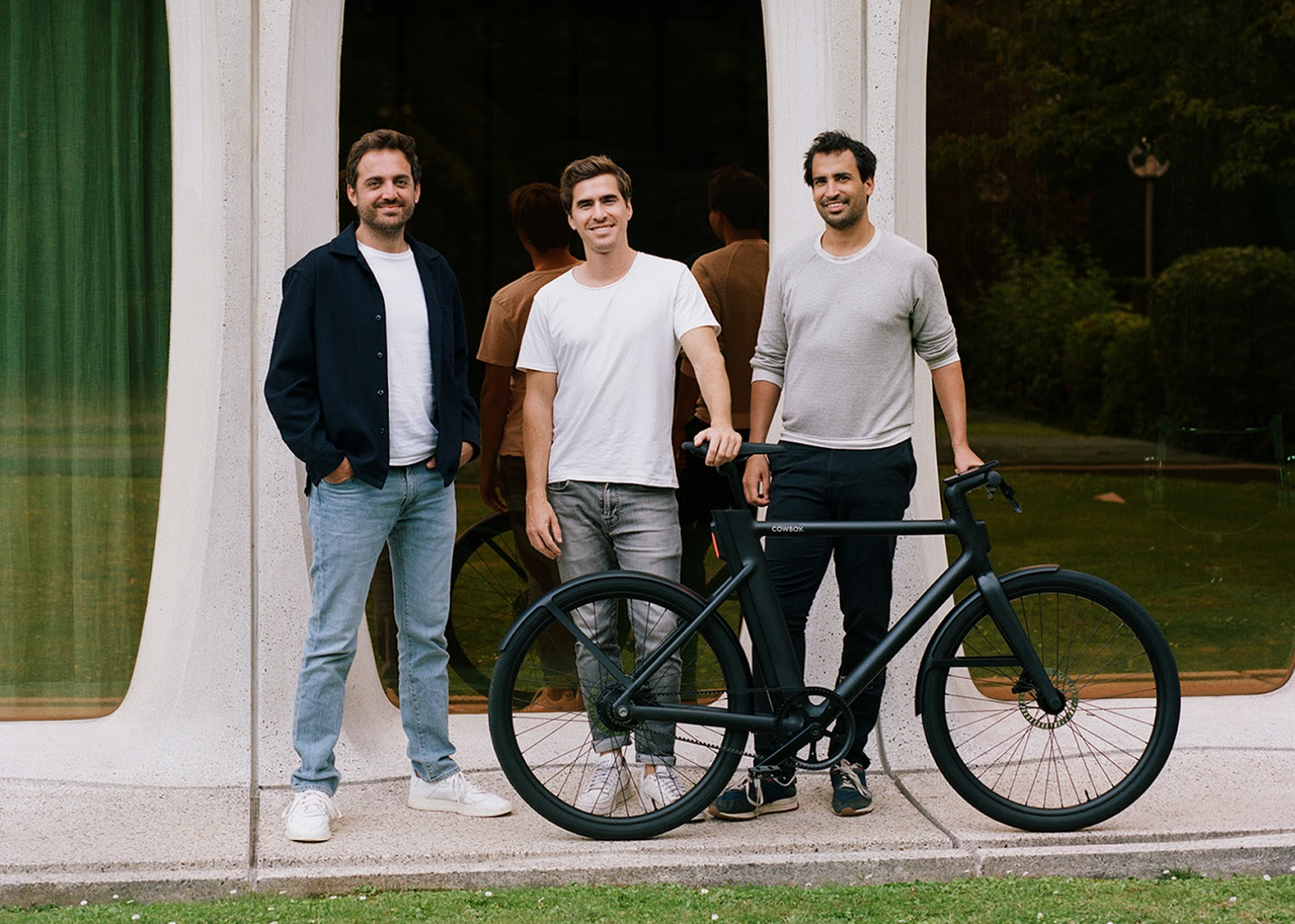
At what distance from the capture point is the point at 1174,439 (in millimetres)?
5812

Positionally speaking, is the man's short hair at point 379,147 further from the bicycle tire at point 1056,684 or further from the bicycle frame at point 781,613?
the bicycle tire at point 1056,684

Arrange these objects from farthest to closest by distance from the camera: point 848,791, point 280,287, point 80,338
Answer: point 80,338, point 280,287, point 848,791

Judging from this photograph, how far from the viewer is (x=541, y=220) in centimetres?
543

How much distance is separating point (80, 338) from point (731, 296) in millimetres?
2308

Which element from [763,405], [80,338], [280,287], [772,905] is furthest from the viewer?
[80,338]

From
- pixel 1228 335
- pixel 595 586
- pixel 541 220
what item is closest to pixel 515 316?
pixel 541 220

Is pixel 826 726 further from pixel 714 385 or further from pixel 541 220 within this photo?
pixel 541 220

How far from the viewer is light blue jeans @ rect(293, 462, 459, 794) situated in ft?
14.1

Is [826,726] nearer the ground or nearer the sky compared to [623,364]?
nearer the ground

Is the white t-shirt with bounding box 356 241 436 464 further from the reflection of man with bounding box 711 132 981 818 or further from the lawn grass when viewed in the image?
the lawn grass

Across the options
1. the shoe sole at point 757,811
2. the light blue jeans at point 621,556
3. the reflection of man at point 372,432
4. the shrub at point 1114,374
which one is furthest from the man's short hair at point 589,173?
the shrub at point 1114,374

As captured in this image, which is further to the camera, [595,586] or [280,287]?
[280,287]

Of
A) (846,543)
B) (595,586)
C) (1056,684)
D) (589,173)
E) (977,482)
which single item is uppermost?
(589,173)

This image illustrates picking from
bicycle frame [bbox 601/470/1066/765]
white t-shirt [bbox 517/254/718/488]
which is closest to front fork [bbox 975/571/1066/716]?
bicycle frame [bbox 601/470/1066/765]
